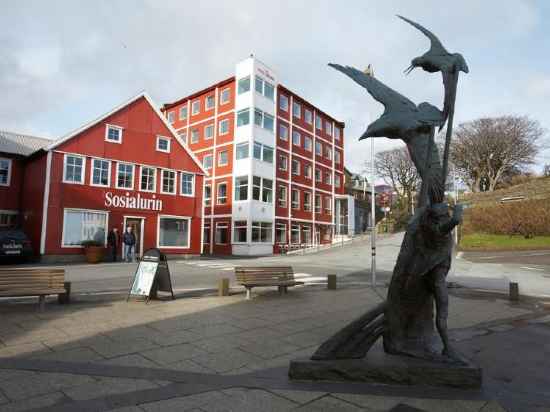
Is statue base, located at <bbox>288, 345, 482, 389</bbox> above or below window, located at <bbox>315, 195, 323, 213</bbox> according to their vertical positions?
below

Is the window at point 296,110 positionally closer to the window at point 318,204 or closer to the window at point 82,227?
the window at point 318,204

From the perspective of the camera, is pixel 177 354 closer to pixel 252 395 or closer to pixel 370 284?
pixel 252 395

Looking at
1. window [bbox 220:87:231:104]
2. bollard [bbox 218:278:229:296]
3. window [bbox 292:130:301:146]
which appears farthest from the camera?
window [bbox 292:130:301:146]

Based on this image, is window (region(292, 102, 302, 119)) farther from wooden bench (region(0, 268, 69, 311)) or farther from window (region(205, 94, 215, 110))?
wooden bench (region(0, 268, 69, 311))

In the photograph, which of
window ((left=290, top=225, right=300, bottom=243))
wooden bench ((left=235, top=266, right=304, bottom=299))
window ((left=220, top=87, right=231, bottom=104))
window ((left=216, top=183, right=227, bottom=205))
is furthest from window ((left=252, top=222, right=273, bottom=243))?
wooden bench ((left=235, top=266, right=304, bottom=299))

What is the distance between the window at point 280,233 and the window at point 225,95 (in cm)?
1228

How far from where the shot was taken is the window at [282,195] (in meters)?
36.1

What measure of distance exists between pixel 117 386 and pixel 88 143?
73.2ft

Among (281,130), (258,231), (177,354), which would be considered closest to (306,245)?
(258,231)

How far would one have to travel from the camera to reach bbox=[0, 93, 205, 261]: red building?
2211cm

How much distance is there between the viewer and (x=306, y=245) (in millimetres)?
37000

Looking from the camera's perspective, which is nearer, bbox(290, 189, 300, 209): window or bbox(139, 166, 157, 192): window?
bbox(139, 166, 157, 192): window

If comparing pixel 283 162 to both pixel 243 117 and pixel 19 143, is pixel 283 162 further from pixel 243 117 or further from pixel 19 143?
pixel 19 143

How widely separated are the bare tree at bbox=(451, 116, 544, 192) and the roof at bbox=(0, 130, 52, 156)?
1868 inches
